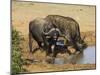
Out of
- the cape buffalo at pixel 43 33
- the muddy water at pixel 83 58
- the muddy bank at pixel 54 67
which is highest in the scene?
the cape buffalo at pixel 43 33

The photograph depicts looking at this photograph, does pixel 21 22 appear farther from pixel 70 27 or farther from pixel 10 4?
pixel 70 27

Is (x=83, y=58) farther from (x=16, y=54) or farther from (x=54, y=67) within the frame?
(x=16, y=54)

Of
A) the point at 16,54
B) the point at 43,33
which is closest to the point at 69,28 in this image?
the point at 43,33

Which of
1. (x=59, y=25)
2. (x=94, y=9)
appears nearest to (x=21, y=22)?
(x=59, y=25)

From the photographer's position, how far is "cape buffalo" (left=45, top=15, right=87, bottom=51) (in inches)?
106

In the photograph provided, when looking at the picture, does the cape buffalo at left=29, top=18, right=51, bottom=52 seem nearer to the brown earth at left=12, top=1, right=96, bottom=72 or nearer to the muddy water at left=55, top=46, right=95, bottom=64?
the brown earth at left=12, top=1, right=96, bottom=72

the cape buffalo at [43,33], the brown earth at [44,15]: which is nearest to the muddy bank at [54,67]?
the brown earth at [44,15]

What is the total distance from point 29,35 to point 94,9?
0.97 m

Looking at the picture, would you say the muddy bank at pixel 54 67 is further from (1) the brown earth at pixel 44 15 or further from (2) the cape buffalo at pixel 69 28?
(2) the cape buffalo at pixel 69 28

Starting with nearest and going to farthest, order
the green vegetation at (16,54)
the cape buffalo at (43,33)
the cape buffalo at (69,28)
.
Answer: the green vegetation at (16,54), the cape buffalo at (43,33), the cape buffalo at (69,28)

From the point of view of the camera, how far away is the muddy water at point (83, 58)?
2.69 metres

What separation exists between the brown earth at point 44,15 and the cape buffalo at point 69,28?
0.17 ft

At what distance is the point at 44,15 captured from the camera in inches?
104

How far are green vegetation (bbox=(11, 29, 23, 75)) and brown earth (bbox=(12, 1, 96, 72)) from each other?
50 mm
